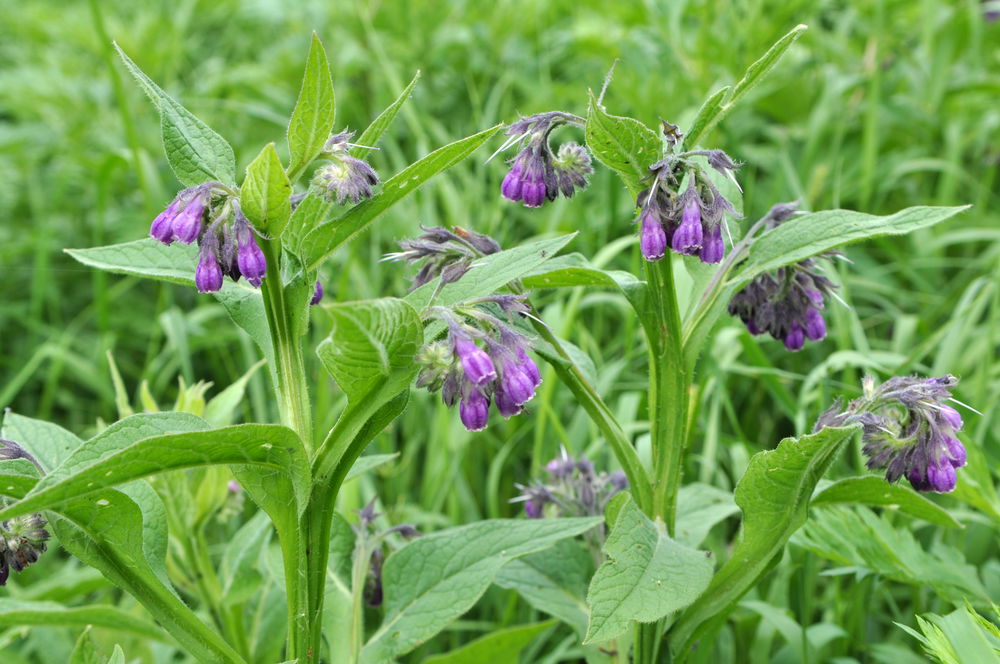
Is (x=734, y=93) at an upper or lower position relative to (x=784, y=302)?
upper

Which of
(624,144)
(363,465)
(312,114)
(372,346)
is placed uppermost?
(312,114)

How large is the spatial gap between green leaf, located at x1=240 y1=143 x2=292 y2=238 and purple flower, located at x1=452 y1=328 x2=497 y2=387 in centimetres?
32

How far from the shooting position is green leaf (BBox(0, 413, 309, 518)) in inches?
51.8

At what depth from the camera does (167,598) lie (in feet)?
5.66

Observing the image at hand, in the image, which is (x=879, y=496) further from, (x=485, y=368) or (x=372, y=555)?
(x=372, y=555)

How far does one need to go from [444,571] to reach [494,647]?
0.62 ft

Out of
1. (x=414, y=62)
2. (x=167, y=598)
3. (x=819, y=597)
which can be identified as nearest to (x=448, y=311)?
(x=167, y=598)

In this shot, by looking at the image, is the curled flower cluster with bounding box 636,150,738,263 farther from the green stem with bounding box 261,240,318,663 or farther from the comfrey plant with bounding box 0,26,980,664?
the green stem with bounding box 261,240,318,663

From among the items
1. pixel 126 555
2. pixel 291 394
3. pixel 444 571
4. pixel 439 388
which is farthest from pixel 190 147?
pixel 444 571

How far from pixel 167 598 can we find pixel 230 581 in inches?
20.4

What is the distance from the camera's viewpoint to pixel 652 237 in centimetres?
162

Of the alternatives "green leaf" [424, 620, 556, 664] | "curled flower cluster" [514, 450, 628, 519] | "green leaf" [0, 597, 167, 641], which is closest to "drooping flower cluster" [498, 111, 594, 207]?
"curled flower cluster" [514, 450, 628, 519]

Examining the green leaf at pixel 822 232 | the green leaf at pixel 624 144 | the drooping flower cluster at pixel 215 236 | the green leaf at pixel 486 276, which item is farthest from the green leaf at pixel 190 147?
the green leaf at pixel 822 232

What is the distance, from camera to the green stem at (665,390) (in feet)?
5.91
